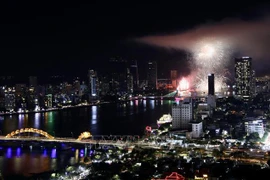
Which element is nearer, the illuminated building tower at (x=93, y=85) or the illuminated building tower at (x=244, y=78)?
the illuminated building tower at (x=244, y=78)

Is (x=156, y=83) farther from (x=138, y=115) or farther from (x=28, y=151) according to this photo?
(x=28, y=151)

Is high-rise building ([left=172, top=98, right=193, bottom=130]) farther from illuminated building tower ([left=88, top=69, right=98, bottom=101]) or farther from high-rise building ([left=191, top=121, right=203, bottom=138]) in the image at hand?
illuminated building tower ([left=88, top=69, right=98, bottom=101])

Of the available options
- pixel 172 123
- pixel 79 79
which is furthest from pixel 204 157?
pixel 79 79

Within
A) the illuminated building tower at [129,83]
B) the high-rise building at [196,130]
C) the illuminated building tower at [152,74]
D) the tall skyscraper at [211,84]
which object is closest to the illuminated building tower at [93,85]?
the illuminated building tower at [129,83]

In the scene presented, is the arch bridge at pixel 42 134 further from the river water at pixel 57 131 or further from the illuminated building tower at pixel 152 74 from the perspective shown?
the illuminated building tower at pixel 152 74

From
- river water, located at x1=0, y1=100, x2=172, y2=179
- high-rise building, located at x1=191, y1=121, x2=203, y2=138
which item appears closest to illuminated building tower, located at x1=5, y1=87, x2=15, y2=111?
river water, located at x1=0, y1=100, x2=172, y2=179

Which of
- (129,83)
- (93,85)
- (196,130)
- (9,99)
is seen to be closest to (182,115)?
(196,130)

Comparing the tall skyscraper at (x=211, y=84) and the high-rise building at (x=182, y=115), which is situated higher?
the tall skyscraper at (x=211, y=84)

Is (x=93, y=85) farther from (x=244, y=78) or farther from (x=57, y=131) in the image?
(x=57, y=131)
